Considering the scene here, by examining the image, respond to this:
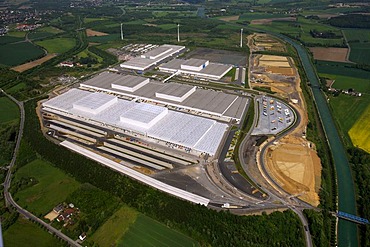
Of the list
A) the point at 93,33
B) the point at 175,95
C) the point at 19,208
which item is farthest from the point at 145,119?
the point at 93,33

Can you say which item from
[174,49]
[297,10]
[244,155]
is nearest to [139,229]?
[244,155]

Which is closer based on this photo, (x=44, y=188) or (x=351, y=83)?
(x=44, y=188)

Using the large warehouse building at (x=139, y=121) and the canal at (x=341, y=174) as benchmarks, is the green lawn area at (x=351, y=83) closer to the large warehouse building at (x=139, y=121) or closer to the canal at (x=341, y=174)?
the canal at (x=341, y=174)

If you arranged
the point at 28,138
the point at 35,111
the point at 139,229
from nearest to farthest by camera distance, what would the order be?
1. the point at 139,229
2. the point at 28,138
3. the point at 35,111

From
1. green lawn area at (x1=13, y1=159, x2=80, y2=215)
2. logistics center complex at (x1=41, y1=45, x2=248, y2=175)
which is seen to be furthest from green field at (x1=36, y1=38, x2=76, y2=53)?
green lawn area at (x1=13, y1=159, x2=80, y2=215)

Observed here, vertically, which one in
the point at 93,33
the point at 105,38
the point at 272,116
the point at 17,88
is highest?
the point at 272,116

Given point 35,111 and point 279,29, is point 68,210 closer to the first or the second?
point 35,111

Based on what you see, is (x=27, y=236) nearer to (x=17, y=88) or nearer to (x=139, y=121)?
(x=139, y=121)
